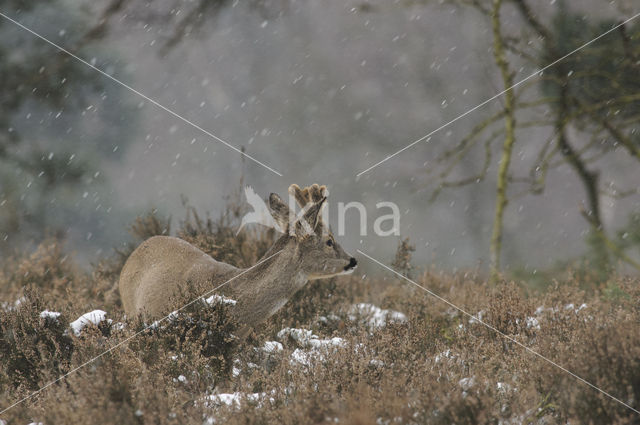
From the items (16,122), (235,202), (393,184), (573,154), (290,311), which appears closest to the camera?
(290,311)

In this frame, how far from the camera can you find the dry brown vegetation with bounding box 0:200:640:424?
10.6ft


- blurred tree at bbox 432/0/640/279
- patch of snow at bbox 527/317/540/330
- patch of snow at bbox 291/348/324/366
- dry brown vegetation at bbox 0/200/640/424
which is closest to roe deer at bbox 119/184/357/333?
dry brown vegetation at bbox 0/200/640/424

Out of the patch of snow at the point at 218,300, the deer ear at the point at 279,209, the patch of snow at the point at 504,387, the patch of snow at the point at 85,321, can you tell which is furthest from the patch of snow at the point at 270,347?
the patch of snow at the point at 504,387

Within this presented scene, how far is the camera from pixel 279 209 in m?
4.96

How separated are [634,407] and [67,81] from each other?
1210cm

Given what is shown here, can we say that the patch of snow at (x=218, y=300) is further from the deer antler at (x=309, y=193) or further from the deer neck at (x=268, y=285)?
the deer antler at (x=309, y=193)

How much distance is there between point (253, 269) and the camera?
5.04 meters

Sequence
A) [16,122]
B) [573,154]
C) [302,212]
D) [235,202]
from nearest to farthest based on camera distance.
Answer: [302,212]
[235,202]
[573,154]
[16,122]

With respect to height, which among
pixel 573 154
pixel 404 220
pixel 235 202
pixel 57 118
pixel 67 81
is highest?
pixel 67 81

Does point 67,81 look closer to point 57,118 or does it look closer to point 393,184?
point 57,118

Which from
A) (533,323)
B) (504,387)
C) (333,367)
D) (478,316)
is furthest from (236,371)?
(533,323)

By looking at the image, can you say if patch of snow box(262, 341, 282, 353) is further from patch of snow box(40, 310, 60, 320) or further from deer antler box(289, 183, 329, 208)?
patch of snow box(40, 310, 60, 320)

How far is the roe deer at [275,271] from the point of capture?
491 centimetres

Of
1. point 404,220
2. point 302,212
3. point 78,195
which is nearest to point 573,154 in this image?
point 404,220
